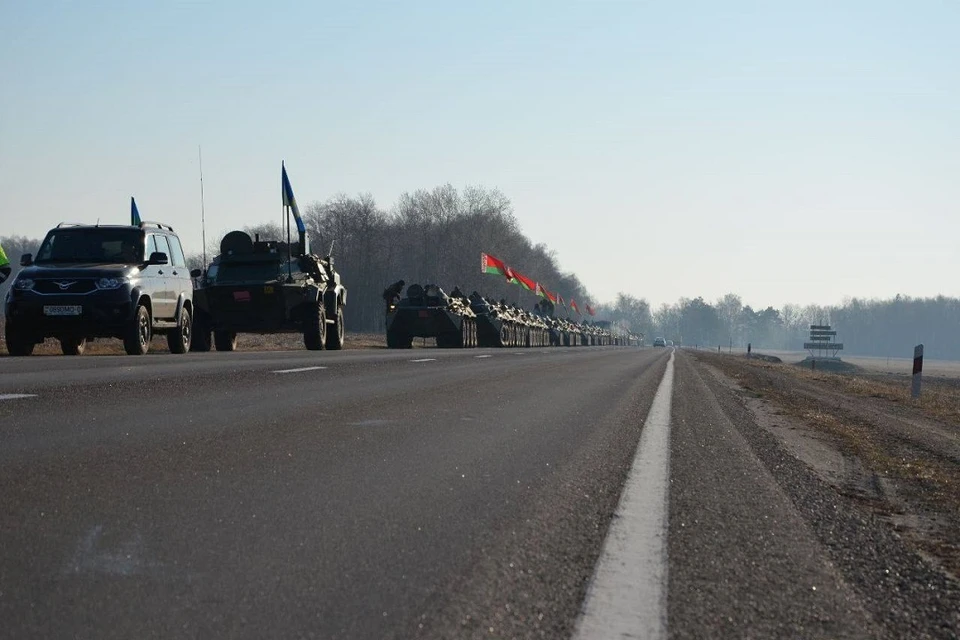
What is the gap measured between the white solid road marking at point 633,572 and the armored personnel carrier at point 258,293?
1866cm

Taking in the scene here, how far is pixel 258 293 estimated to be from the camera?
23.5 m

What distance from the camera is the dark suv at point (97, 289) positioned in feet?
54.2

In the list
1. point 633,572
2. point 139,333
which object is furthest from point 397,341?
point 633,572

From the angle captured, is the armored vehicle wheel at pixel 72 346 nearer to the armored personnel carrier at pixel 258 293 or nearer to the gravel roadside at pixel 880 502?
the armored personnel carrier at pixel 258 293

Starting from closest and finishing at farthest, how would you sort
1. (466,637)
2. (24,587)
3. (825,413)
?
(466,637) < (24,587) < (825,413)

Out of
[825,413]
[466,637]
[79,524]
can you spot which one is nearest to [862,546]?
[466,637]

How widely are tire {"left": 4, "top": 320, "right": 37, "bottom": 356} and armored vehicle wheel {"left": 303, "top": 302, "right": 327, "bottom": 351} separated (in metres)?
7.50

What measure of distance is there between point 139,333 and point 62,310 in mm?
1218

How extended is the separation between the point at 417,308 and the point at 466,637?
34966 mm

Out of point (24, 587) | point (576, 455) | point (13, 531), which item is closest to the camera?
point (24, 587)

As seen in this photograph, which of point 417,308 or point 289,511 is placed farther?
point 417,308

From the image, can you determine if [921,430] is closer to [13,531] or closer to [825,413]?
[825,413]

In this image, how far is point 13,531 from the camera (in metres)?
3.57

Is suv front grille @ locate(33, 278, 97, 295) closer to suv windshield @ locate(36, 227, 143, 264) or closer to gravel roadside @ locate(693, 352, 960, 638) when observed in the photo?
suv windshield @ locate(36, 227, 143, 264)
